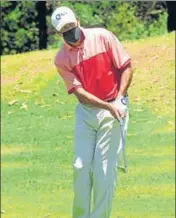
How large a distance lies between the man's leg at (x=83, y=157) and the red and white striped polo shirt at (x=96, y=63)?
0.17m

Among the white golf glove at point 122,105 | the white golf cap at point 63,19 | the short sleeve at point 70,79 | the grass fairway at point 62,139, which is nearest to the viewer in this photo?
the white golf cap at point 63,19

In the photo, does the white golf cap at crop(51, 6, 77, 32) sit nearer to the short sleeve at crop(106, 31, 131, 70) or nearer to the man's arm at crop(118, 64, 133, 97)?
the short sleeve at crop(106, 31, 131, 70)

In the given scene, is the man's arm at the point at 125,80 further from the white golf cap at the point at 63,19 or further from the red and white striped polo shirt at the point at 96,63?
the white golf cap at the point at 63,19

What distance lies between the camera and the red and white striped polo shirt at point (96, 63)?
5.89 metres

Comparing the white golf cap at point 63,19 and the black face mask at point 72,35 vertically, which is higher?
the white golf cap at point 63,19

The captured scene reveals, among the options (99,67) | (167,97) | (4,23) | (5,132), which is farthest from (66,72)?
(4,23)

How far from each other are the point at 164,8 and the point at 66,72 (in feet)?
90.7

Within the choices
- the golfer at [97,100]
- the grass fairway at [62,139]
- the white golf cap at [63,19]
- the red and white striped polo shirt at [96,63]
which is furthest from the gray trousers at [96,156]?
the grass fairway at [62,139]

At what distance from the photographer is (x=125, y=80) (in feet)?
19.4

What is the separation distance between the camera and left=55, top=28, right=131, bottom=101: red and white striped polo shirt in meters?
5.89

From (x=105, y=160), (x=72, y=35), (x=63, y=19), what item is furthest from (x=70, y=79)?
(x=105, y=160)

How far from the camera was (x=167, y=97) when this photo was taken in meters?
15.8

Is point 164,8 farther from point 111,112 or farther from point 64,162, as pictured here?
point 111,112

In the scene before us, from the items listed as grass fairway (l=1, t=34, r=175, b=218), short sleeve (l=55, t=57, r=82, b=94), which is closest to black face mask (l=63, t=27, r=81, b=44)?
short sleeve (l=55, t=57, r=82, b=94)
